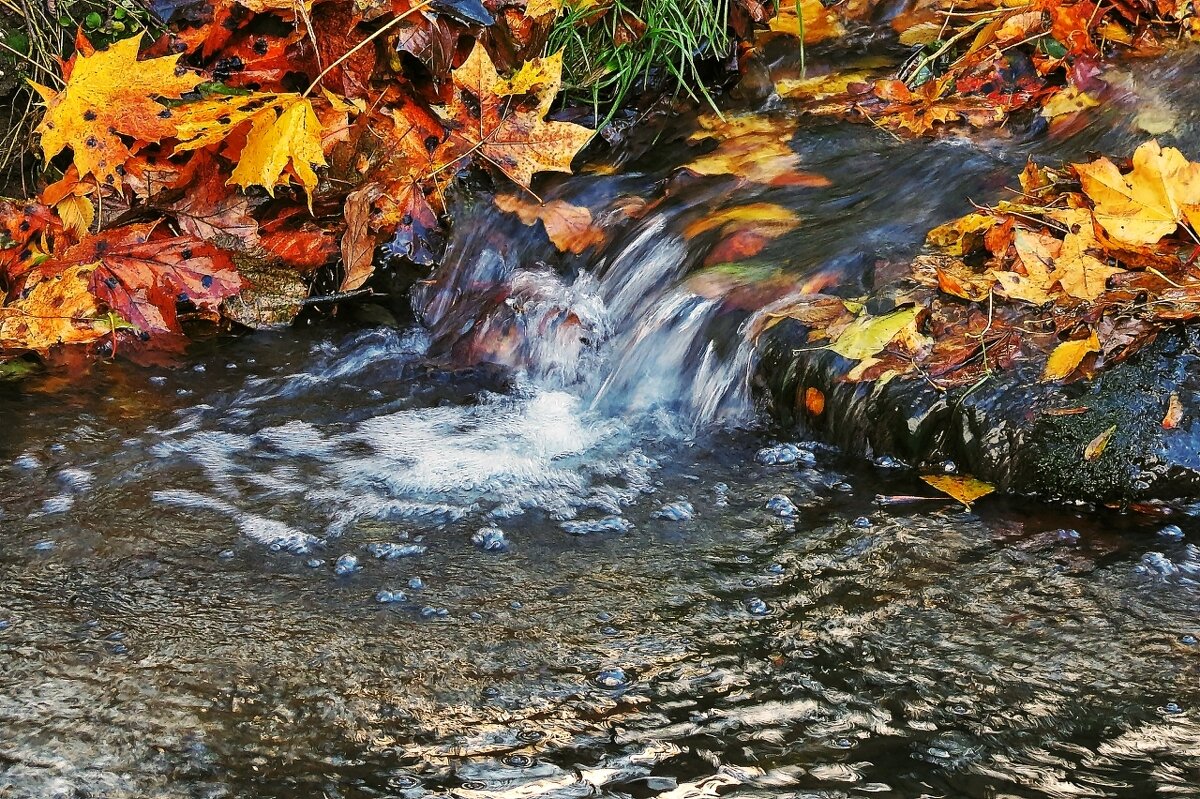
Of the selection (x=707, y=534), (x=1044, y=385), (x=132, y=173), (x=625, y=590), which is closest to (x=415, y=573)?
(x=625, y=590)

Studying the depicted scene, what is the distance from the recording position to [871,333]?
248 centimetres

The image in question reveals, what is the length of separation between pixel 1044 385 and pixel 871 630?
829 mm

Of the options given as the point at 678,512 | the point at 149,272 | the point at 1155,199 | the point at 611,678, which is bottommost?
the point at 611,678

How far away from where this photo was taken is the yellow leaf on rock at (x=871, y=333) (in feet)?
8.04

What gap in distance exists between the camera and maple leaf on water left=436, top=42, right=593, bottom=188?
11.3 feet

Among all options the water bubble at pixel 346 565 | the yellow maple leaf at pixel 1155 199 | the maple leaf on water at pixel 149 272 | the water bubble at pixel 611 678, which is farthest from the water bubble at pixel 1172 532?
the maple leaf on water at pixel 149 272

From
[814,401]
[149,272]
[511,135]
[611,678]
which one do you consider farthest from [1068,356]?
[149,272]

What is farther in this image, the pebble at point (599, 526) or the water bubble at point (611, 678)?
the pebble at point (599, 526)

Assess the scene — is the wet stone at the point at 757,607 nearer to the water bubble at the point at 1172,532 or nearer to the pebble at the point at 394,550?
the pebble at the point at 394,550

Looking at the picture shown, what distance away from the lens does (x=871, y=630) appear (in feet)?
5.62

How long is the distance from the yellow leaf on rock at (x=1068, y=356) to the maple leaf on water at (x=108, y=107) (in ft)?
7.85

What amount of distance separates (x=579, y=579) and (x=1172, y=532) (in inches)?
45.0

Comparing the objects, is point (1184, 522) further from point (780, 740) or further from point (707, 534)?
point (780, 740)

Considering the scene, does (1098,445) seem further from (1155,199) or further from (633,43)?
(633,43)
